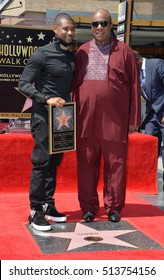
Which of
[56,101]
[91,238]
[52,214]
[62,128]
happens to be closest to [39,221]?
[52,214]

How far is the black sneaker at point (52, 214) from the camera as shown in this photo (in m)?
4.13

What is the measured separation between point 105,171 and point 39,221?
0.77 m

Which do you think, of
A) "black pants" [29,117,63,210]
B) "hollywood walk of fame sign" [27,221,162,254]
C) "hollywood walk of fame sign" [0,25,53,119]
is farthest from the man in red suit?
"hollywood walk of fame sign" [0,25,53,119]

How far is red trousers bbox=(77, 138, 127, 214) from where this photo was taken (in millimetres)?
4168

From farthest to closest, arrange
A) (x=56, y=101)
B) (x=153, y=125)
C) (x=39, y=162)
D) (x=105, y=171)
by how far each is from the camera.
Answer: (x=153, y=125)
(x=105, y=171)
(x=39, y=162)
(x=56, y=101)

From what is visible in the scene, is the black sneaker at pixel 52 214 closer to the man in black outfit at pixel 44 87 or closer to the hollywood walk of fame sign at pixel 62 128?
the man in black outfit at pixel 44 87

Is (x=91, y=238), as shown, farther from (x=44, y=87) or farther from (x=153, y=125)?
(x=153, y=125)

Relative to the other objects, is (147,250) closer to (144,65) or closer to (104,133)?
(104,133)

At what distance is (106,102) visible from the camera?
158 inches

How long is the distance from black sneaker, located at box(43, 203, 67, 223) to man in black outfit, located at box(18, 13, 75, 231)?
0.64 feet

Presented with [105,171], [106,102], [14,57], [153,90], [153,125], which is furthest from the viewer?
[153,125]

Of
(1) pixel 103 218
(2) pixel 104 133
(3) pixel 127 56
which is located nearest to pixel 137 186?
(1) pixel 103 218

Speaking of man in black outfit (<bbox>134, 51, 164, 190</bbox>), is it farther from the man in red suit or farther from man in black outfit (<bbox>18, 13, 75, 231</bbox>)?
man in black outfit (<bbox>18, 13, 75, 231</bbox>)
